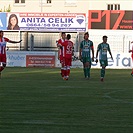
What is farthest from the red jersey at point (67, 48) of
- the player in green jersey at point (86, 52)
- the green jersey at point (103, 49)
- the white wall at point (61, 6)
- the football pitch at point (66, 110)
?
the white wall at point (61, 6)

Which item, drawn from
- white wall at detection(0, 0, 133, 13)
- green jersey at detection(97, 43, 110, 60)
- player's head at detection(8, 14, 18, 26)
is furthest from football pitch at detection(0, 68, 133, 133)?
white wall at detection(0, 0, 133, 13)

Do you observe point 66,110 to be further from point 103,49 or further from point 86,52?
point 86,52

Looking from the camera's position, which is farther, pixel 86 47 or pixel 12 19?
pixel 12 19

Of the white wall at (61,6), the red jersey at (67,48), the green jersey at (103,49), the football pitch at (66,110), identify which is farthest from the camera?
the white wall at (61,6)

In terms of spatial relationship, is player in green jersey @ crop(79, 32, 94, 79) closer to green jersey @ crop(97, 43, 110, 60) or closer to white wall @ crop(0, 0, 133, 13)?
green jersey @ crop(97, 43, 110, 60)

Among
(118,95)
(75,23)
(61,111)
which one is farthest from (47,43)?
(61,111)

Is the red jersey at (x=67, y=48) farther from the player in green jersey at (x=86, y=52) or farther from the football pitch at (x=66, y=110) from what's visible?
the football pitch at (x=66, y=110)

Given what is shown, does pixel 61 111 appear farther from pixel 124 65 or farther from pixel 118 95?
pixel 124 65

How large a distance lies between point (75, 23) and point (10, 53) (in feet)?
31.4

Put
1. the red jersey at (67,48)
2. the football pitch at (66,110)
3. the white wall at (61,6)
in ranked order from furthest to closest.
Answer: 1. the white wall at (61,6)
2. the red jersey at (67,48)
3. the football pitch at (66,110)

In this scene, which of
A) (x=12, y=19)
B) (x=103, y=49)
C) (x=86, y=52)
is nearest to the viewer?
(x=103, y=49)

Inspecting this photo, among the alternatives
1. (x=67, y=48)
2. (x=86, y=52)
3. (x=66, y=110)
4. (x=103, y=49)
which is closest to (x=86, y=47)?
(x=86, y=52)

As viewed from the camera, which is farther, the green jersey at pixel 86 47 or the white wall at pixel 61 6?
the white wall at pixel 61 6

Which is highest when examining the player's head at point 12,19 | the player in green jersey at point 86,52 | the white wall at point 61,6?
the white wall at point 61,6
